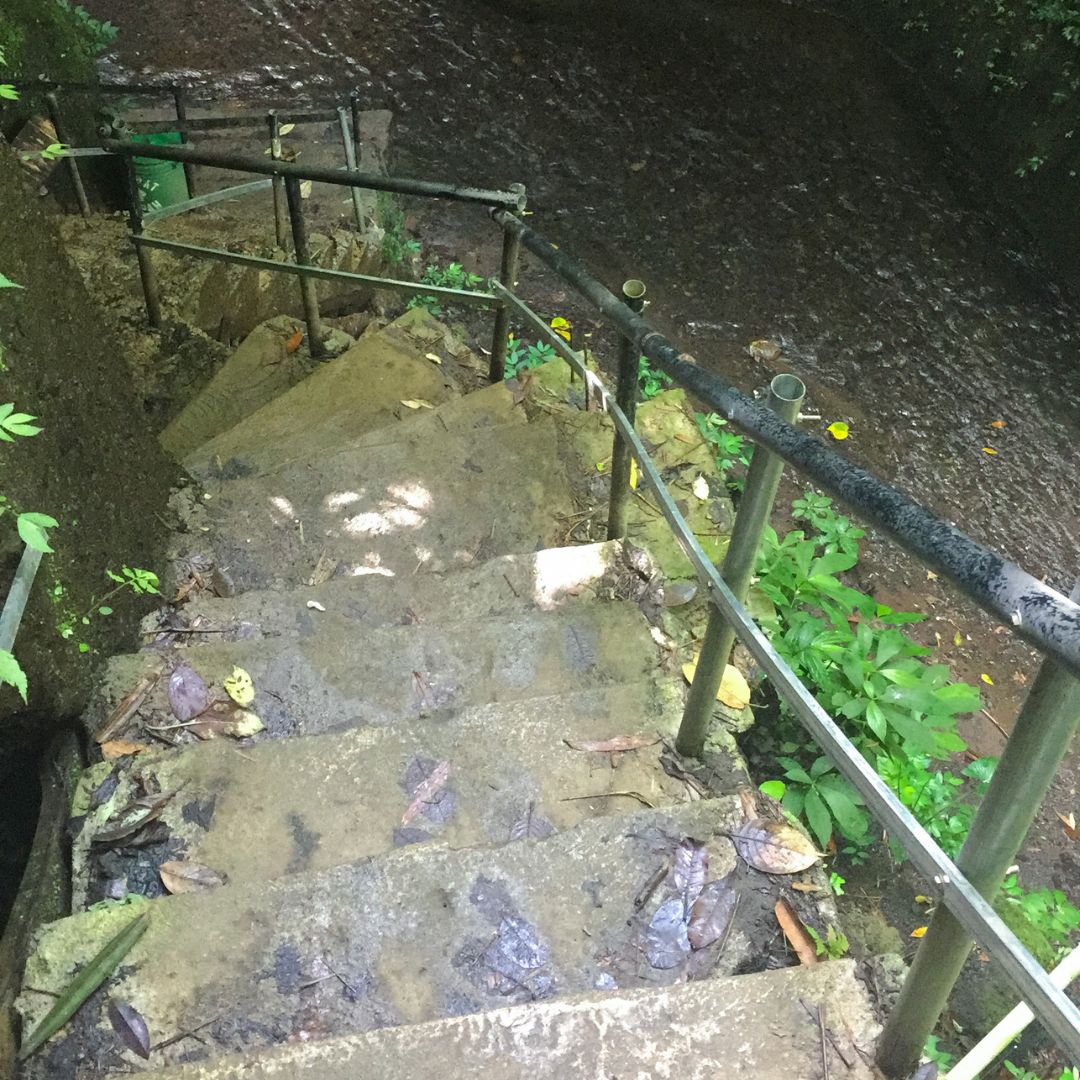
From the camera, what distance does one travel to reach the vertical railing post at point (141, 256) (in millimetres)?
3904

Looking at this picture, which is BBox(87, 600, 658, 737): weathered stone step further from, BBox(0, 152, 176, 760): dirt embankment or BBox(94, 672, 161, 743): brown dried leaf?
BBox(0, 152, 176, 760): dirt embankment

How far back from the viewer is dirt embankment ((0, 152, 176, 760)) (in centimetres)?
196

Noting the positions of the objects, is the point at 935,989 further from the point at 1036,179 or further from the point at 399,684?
the point at 1036,179

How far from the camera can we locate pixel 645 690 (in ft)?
7.14

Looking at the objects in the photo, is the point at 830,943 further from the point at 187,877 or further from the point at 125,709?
the point at 125,709

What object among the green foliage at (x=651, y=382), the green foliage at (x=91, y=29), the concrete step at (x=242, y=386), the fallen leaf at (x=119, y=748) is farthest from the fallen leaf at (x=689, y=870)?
the green foliage at (x=91, y=29)

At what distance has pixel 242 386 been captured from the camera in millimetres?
4285

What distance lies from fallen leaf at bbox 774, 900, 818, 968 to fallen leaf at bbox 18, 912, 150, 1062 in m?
1.15

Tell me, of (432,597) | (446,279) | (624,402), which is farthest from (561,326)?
(624,402)

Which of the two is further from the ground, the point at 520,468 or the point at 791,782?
the point at 520,468

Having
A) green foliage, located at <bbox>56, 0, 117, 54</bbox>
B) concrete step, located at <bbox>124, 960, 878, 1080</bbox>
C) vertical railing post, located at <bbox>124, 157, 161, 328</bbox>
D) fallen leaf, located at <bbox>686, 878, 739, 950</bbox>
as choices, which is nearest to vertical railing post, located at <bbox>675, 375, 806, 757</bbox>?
fallen leaf, located at <bbox>686, 878, 739, 950</bbox>

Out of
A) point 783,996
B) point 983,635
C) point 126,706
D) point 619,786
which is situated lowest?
point 983,635

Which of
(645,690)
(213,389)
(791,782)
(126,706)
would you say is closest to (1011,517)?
(791,782)

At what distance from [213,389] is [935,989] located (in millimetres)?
3824
